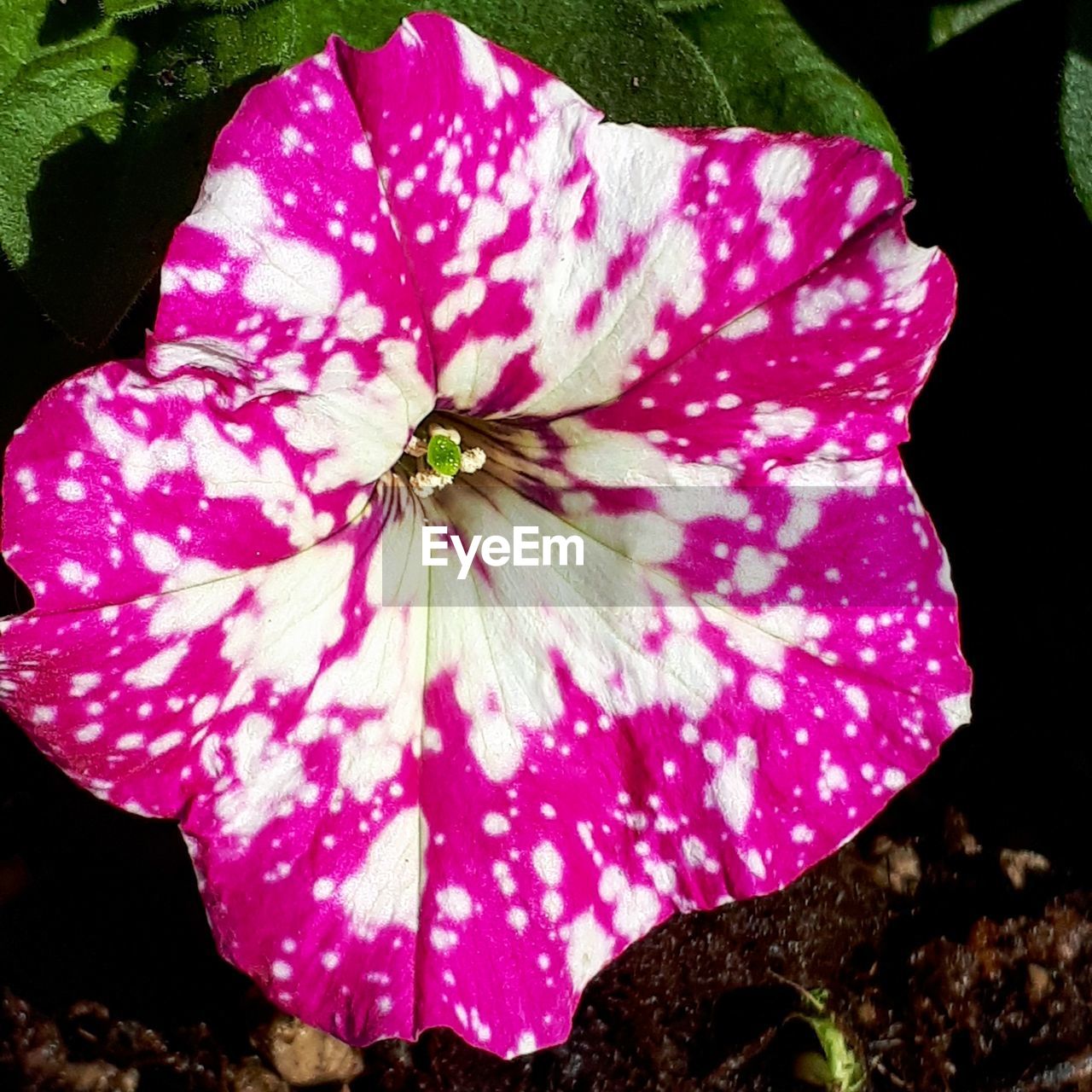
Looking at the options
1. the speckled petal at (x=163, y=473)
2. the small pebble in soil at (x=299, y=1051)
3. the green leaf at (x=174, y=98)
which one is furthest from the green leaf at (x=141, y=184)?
the small pebble in soil at (x=299, y=1051)

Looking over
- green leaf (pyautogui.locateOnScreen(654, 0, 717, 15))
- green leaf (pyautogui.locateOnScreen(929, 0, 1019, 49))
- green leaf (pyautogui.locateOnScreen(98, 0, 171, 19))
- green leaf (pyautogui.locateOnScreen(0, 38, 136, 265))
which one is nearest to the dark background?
green leaf (pyautogui.locateOnScreen(929, 0, 1019, 49))

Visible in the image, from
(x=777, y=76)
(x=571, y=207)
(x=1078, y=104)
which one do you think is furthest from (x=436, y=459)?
(x=1078, y=104)

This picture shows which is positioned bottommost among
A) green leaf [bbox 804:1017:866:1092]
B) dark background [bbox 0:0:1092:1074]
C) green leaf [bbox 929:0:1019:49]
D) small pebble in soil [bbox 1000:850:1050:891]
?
green leaf [bbox 804:1017:866:1092]

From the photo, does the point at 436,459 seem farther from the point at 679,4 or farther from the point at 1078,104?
the point at 1078,104

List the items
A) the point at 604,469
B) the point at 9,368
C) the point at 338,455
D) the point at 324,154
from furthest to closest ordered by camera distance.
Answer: the point at 9,368
the point at 604,469
the point at 338,455
the point at 324,154

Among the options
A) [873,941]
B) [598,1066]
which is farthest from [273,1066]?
[873,941]

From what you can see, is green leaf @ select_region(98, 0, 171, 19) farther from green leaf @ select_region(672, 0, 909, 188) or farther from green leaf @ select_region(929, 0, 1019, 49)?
green leaf @ select_region(929, 0, 1019, 49)

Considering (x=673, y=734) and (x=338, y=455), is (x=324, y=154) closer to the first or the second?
(x=338, y=455)
